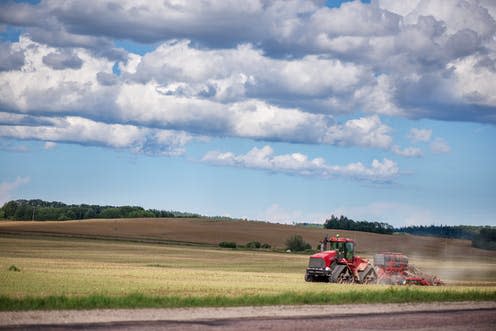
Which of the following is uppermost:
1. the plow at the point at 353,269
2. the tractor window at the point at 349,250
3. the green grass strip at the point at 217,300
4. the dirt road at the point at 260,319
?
the tractor window at the point at 349,250

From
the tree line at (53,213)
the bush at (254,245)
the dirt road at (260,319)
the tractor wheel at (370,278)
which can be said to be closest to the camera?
the dirt road at (260,319)

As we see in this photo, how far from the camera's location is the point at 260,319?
25172mm

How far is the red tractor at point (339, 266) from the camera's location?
45094 mm

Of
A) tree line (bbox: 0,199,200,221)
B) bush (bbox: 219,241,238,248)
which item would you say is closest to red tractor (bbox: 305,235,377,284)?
bush (bbox: 219,241,238,248)

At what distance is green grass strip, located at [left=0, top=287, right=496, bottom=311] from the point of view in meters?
26.4

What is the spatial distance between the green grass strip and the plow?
408 inches

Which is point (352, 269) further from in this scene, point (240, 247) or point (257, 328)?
point (240, 247)

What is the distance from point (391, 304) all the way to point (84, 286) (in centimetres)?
1369

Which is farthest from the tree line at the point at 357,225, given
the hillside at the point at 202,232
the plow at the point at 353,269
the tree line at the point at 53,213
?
the plow at the point at 353,269

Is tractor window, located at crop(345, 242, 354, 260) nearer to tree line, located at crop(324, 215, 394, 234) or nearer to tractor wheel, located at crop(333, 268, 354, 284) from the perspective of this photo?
tractor wheel, located at crop(333, 268, 354, 284)

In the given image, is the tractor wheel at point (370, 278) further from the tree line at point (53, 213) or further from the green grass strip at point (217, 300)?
the tree line at point (53, 213)

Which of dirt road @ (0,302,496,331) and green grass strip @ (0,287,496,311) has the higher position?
green grass strip @ (0,287,496,311)

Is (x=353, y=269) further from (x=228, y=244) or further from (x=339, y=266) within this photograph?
(x=228, y=244)

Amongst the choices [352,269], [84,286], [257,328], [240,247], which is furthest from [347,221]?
[257,328]
